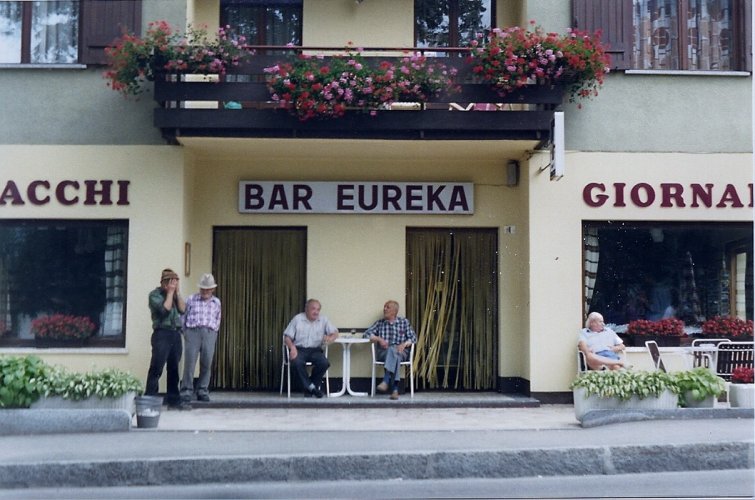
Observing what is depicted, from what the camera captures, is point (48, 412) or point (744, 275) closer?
point (48, 412)

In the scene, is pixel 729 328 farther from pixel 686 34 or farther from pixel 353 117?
pixel 353 117

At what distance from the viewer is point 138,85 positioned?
1298 cm

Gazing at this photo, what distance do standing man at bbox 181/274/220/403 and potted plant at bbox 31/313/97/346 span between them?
1607 millimetres

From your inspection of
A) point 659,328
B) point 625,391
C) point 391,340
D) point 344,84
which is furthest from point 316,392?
point 659,328

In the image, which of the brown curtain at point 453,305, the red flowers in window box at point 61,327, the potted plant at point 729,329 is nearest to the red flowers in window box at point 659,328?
the potted plant at point 729,329

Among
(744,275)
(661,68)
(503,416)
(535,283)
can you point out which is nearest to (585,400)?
(503,416)

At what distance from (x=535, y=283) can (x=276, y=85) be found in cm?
431

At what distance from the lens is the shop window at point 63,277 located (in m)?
13.4

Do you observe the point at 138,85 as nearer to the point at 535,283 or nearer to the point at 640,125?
the point at 535,283

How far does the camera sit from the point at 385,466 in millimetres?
8969

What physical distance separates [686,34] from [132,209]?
7.89 metres

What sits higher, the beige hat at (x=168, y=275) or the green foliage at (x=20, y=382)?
the beige hat at (x=168, y=275)

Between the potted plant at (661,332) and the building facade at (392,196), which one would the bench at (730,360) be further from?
the building facade at (392,196)

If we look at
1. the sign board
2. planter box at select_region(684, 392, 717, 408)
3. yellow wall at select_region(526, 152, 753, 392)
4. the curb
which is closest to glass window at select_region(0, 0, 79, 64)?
the sign board
